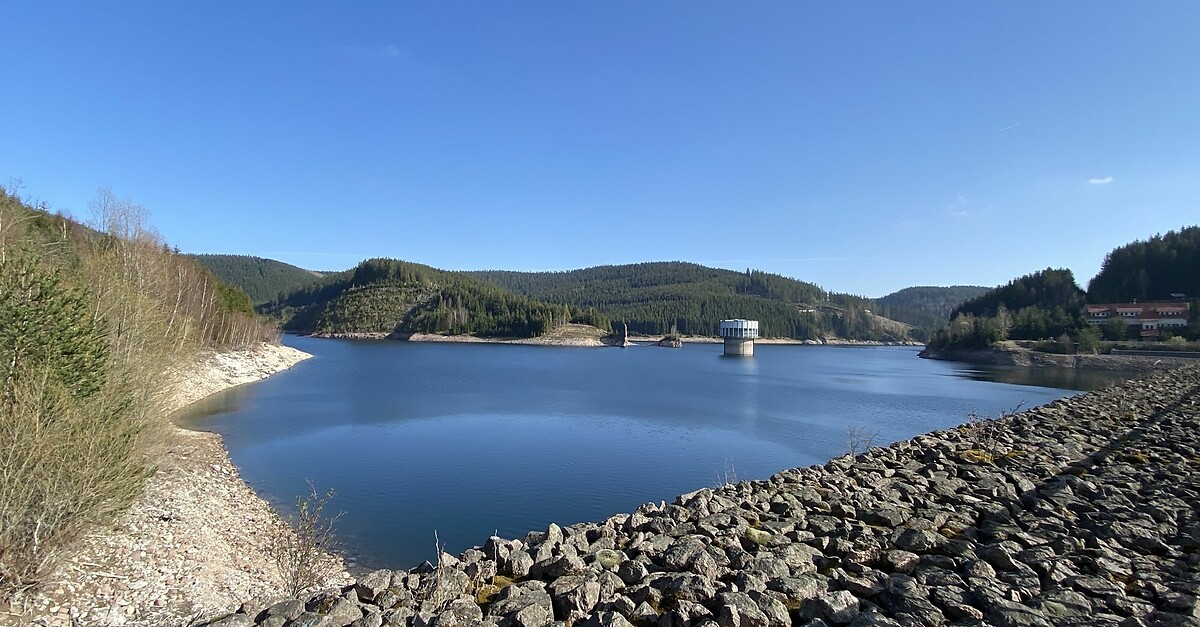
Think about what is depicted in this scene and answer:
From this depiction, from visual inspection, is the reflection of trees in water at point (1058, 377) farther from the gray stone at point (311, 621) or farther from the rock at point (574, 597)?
the gray stone at point (311, 621)

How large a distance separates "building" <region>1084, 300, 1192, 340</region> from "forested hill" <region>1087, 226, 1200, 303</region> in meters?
13.4

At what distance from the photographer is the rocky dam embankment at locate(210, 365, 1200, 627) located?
4395 millimetres

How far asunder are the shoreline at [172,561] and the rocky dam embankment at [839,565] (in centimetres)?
204

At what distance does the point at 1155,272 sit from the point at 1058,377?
63.0 metres

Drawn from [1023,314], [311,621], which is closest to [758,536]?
[311,621]

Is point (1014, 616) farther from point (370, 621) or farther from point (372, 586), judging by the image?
point (372, 586)

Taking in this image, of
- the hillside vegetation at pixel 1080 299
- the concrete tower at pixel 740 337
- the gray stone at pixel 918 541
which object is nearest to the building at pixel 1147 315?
the hillside vegetation at pixel 1080 299

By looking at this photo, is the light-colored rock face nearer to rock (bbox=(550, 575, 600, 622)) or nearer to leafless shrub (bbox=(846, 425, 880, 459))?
rock (bbox=(550, 575, 600, 622))

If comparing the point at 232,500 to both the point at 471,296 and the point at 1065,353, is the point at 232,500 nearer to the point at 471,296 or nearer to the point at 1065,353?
the point at 1065,353

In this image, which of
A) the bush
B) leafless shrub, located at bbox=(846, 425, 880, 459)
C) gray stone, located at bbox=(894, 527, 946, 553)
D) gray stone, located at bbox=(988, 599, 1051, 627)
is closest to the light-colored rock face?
the bush

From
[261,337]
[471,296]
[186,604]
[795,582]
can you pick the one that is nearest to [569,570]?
[795,582]

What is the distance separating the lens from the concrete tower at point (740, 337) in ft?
341

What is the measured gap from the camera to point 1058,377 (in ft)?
A: 186

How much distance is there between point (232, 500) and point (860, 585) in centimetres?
1394
